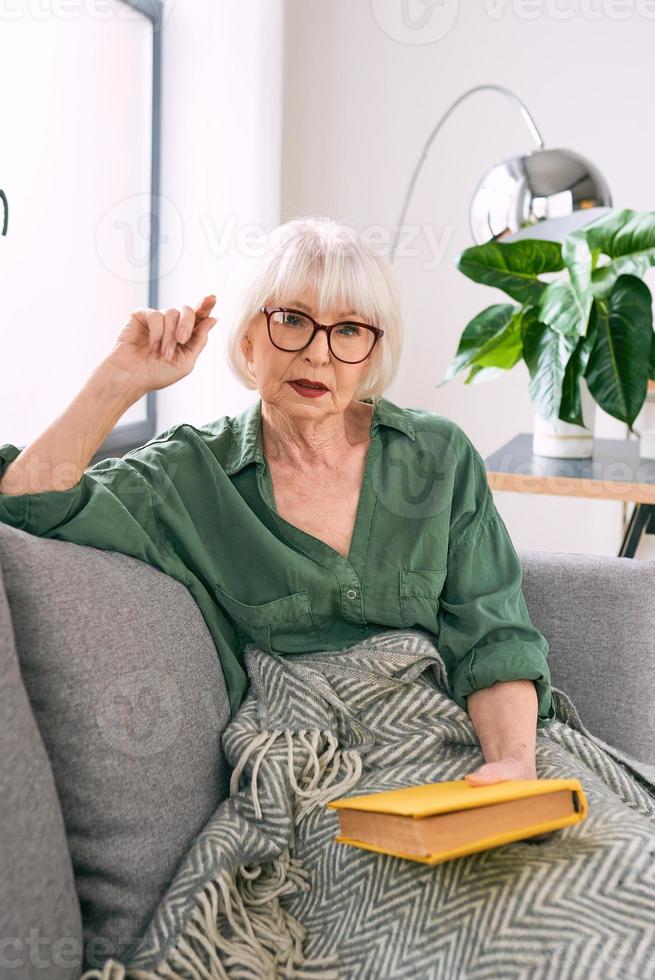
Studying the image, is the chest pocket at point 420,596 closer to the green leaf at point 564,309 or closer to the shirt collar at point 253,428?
the shirt collar at point 253,428

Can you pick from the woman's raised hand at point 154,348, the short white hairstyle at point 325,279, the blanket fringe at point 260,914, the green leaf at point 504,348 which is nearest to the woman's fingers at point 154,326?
the woman's raised hand at point 154,348

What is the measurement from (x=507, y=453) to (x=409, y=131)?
1284 millimetres

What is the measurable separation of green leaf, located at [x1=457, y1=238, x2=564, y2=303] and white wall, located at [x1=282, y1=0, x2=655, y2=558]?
88 centimetres

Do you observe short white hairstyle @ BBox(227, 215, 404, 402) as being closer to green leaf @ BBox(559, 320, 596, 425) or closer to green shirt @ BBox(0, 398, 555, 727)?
green shirt @ BBox(0, 398, 555, 727)

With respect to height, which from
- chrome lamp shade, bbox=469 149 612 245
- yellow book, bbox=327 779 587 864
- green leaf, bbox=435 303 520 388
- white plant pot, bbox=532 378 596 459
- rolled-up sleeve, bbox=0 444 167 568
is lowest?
yellow book, bbox=327 779 587 864

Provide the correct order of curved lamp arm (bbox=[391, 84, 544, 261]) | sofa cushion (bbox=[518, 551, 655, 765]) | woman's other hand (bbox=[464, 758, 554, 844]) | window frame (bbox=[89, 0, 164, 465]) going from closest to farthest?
woman's other hand (bbox=[464, 758, 554, 844]) → sofa cushion (bbox=[518, 551, 655, 765]) → curved lamp arm (bbox=[391, 84, 544, 261]) → window frame (bbox=[89, 0, 164, 465])

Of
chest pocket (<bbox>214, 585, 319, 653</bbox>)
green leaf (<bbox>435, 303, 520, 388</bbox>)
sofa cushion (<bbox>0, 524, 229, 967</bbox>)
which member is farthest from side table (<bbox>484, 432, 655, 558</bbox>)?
sofa cushion (<bbox>0, 524, 229, 967</bbox>)

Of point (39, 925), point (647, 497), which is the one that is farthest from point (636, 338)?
point (39, 925)

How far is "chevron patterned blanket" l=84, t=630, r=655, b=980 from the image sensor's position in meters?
0.92

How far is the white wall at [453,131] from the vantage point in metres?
3.04

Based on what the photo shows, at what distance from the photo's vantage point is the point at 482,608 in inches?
55.7

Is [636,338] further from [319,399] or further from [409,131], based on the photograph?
[409,131]

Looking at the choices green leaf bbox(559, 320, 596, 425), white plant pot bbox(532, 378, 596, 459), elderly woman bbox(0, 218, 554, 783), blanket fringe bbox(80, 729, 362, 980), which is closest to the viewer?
blanket fringe bbox(80, 729, 362, 980)

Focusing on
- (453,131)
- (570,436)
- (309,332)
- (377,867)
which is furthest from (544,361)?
(377,867)
